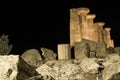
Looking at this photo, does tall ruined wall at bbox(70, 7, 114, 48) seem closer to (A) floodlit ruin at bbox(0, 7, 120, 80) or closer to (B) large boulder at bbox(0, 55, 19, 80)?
(A) floodlit ruin at bbox(0, 7, 120, 80)

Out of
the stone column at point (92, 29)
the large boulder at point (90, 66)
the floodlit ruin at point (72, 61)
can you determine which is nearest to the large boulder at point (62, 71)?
the floodlit ruin at point (72, 61)

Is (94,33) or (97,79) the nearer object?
(97,79)

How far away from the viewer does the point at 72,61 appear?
23562 millimetres

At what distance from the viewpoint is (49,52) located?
94.6 ft

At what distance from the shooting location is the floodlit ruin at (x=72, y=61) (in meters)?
6.02

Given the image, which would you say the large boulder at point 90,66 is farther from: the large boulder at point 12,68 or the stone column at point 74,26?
the stone column at point 74,26

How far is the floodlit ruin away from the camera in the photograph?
19.8ft

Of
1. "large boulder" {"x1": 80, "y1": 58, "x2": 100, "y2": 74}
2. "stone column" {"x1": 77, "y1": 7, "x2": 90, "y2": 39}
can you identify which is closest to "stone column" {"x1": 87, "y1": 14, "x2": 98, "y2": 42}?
"stone column" {"x1": 77, "y1": 7, "x2": 90, "y2": 39}

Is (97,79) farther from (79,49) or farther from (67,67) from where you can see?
(79,49)

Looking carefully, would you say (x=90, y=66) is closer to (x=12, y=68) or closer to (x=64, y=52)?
(x=64, y=52)

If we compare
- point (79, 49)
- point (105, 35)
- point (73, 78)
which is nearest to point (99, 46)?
point (79, 49)

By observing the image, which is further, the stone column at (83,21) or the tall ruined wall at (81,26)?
the stone column at (83,21)

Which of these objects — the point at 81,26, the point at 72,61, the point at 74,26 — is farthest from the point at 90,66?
the point at 81,26

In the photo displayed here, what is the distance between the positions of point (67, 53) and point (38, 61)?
11.1 feet
